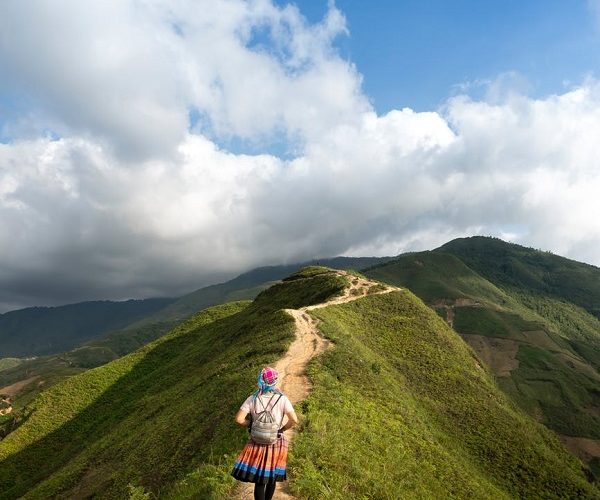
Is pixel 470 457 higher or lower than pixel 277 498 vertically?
lower

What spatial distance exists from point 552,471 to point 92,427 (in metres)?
61.2

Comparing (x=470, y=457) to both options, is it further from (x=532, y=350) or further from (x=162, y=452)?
(x=532, y=350)

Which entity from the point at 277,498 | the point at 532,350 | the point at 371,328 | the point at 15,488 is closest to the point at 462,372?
the point at 371,328

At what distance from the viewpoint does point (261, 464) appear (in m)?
10.9

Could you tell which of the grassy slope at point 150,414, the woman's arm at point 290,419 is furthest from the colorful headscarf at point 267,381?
the grassy slope at point 150,414

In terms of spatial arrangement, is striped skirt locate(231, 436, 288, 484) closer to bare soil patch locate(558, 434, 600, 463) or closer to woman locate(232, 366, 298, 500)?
woman locate(232, 366, 298, 500)

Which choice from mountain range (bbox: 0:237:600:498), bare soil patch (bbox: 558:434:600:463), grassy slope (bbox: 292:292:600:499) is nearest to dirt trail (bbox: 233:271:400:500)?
mountain range (bbox: 0:237:600:498)

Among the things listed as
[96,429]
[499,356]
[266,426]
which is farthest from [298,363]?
[499,356]

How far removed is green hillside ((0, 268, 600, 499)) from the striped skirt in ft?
10.7

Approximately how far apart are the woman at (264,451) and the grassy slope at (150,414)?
3.79m

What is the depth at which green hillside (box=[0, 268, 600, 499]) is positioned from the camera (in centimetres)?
1905

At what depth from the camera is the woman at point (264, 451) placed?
35.7 feet

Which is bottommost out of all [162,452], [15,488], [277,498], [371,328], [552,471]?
[15,488]

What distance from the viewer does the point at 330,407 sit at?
79.4 feet
